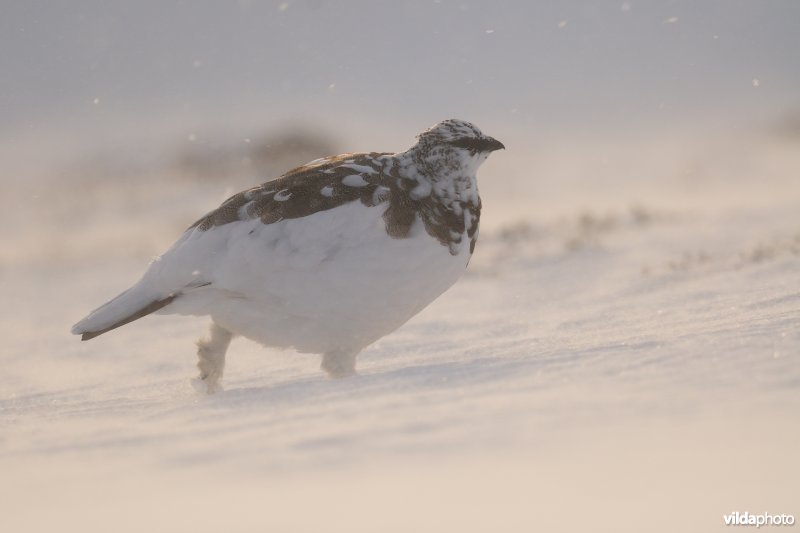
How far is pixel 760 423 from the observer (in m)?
3.15

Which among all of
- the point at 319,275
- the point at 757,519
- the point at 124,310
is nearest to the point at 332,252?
the point at 319,275

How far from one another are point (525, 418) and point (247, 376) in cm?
247

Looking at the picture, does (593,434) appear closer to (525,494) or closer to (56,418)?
(525,494)

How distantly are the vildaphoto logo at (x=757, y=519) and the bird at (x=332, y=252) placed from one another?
2092 millimetres

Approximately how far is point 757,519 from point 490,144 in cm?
255

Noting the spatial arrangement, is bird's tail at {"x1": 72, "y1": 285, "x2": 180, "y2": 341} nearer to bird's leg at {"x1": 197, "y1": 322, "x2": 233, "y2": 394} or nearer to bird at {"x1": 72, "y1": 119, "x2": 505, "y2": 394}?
bird at {"x1": 72, "y1": 119, "x2": 505, "y2": 394}

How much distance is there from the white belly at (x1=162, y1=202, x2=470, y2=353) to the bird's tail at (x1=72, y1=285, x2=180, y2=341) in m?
0.08

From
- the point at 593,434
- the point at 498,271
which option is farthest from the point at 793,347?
the point at 498,271

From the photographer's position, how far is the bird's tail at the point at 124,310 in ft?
15.4

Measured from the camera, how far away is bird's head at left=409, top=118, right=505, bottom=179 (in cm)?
468

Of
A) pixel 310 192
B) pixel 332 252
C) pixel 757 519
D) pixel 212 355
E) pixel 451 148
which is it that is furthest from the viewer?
pixel 212 355

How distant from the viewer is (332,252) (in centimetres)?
436

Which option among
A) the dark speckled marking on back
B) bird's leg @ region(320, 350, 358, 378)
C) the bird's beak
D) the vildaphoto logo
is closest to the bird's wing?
the dark speckled marking on back

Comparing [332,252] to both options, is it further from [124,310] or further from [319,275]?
[124,310]
